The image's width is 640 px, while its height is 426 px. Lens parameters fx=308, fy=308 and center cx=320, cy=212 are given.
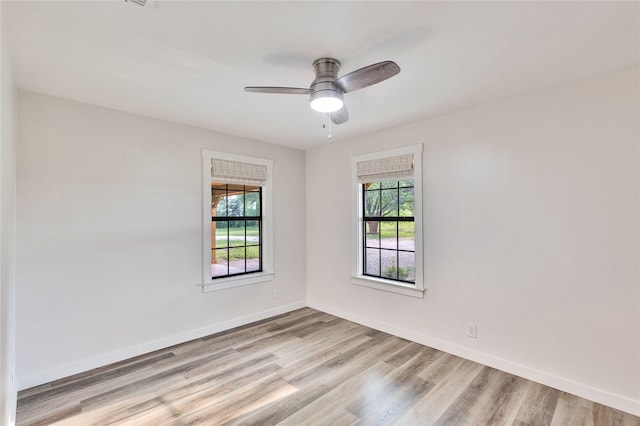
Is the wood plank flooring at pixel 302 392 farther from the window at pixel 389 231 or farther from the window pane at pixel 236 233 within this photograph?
the window pane at pixel 236 233

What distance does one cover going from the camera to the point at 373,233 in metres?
3.97

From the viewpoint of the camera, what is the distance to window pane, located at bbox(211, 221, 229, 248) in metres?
3.79

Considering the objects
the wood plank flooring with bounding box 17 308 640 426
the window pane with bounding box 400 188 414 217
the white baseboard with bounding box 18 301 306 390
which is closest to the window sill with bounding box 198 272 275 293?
the white baseboard with bounding box 18 301 306 390

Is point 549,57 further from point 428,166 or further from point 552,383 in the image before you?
point 552,383

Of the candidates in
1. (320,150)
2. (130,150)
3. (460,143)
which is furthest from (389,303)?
(130,150)

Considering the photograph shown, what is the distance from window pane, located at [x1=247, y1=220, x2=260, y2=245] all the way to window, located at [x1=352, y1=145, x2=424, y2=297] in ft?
4.37

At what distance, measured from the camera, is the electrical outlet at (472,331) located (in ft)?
9.69

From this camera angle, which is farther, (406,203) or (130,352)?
(406,203)

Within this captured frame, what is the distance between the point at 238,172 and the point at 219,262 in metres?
1.16

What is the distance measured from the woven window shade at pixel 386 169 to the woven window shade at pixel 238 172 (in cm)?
132

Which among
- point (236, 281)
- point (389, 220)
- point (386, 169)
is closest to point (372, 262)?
point (389, 220)

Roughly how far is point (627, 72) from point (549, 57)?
69cm

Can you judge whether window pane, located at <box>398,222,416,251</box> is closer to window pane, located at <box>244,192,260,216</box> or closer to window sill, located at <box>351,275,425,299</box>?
window sill, located at <box>351,275,425,299</box>

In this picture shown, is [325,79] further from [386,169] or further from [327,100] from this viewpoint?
[386,169]
